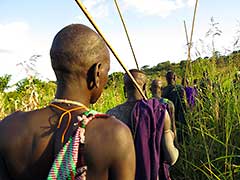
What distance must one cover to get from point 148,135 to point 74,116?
163cm

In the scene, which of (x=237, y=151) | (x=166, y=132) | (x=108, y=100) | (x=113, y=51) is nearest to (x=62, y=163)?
(x=113, y=51)

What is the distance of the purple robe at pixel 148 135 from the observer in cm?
316

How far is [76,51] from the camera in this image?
66.1 inches

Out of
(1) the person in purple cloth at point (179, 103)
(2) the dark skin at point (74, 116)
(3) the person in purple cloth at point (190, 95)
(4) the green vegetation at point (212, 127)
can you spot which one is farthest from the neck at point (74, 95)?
(3) the person in purple cloth at point (190, 95)

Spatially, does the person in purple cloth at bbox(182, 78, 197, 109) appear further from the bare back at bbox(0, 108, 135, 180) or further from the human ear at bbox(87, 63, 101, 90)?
the bare back at bbox(0, 108, 135, 180)

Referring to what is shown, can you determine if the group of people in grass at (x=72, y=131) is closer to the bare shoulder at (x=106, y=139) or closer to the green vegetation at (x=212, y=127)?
the bare shoulder at (x=106, y=139)

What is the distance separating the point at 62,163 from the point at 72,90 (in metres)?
0.29

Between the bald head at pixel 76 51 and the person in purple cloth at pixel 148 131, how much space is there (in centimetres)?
147

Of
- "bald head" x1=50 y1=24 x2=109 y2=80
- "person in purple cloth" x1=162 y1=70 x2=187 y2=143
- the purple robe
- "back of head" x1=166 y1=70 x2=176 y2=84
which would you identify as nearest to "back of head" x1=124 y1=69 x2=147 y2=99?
the purple robe

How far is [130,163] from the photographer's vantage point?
1569 mm

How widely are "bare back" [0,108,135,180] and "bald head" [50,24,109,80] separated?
0.57ft

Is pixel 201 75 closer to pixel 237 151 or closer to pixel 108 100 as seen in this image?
pixel 237 151

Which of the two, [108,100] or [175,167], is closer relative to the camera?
[175,167]

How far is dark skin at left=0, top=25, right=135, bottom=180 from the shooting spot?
1.52 metres
